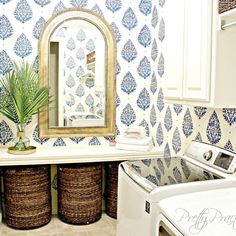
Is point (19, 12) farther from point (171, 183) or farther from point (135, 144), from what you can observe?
point (171, 183)

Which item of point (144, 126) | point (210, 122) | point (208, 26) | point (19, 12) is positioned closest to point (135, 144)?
point (144, 126)

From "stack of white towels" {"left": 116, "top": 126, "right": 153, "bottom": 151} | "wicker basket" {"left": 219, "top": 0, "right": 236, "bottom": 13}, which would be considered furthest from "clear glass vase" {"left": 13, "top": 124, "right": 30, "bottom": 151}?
"wicker basket" {"left": 219, "top": 0, "right": 236, "bottom": 13}

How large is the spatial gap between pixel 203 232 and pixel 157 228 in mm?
440

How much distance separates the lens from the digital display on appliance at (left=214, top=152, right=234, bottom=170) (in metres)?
1.96

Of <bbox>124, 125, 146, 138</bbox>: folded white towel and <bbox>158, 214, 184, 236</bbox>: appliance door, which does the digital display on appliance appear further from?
<bbox>124, 125, 146, 138</bbox>: folded white towel

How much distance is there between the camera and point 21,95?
282 centimetres

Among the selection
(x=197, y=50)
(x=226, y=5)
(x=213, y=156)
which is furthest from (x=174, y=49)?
(x=213, y=156)

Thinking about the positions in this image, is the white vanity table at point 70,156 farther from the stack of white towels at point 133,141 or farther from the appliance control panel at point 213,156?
the appliance control panel at point 213,156

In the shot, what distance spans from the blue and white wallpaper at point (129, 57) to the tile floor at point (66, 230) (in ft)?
2.57

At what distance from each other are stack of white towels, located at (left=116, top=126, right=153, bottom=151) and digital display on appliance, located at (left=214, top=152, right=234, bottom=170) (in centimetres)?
103

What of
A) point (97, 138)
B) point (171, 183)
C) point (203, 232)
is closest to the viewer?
point (203, 232)

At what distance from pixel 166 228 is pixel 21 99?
1.85m

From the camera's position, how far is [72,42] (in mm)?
3164

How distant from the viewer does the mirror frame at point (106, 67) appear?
310 centimetres
